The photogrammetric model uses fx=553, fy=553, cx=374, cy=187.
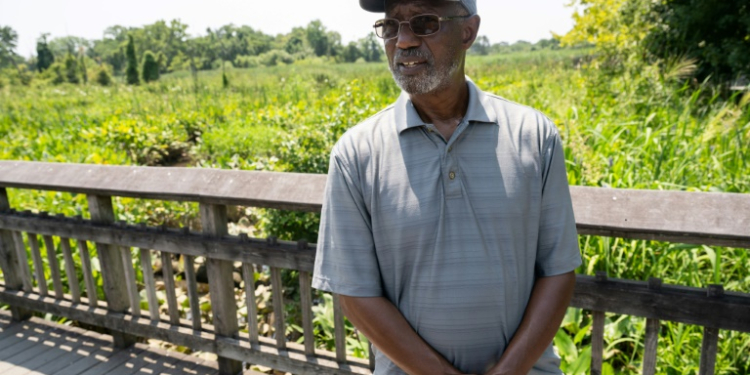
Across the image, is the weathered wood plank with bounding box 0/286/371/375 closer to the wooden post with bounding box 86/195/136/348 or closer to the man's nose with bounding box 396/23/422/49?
the wooden post with bounding box 86/195/136/348

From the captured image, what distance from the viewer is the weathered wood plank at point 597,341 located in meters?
1.67

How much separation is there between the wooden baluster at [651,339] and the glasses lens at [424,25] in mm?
941

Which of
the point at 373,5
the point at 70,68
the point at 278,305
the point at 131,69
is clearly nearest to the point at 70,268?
the point at 278,305

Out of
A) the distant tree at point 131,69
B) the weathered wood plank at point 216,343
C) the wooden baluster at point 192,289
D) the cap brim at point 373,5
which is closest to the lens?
the cap brim at point 373,5

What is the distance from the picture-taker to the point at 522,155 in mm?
1272

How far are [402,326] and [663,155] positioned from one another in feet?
9.61

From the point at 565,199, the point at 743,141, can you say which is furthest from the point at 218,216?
the point at 743,141

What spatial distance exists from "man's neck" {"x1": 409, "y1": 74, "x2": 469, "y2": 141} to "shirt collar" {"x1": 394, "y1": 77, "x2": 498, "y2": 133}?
3 centimetres

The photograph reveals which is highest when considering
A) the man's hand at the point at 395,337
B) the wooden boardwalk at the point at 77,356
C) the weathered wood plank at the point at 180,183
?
the weathered wood plank at the point at 180,183

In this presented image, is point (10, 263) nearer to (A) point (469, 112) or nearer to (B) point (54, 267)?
(B) point (54, 267)

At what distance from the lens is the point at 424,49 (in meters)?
1.26

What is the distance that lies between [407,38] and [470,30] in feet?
0.59

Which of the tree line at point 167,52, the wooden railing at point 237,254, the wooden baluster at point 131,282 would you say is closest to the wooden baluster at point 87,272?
the wooden railing at point 237,254

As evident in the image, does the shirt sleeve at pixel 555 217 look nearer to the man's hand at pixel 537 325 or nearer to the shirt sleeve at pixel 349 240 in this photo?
the man's hand at pixel 537 325
